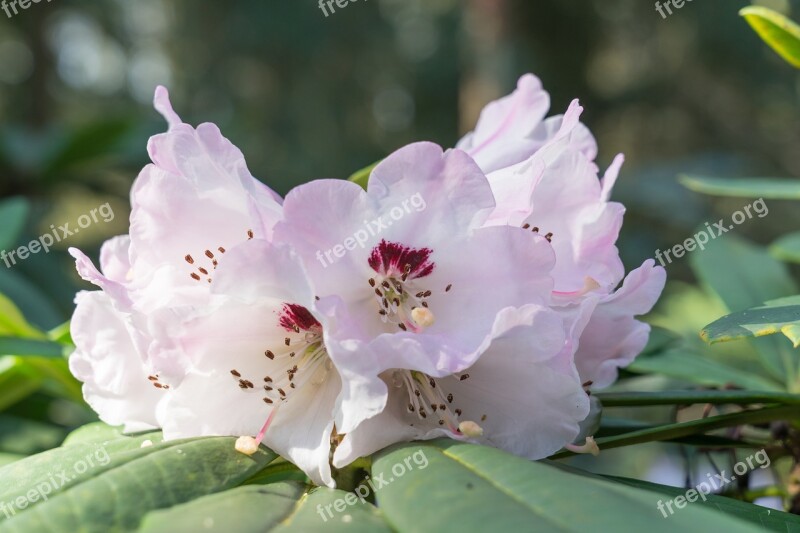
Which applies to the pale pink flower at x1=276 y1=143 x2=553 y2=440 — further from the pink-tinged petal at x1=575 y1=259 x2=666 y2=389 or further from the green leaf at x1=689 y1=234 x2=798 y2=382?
the green leaf at x1=689 y1=234 x2=798 y2=382

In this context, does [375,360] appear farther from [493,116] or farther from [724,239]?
[724,239]

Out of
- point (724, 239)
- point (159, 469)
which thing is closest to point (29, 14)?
point (724, 239)

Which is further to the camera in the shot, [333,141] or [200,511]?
[333,141]

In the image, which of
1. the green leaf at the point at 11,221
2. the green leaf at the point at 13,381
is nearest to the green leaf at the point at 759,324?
the green leaf at the point at 13,381

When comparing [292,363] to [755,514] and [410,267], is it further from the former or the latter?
[755,514]

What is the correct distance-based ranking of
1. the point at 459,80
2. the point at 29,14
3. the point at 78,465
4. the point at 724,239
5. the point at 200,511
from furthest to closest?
the point at 459,80, the point at 29,14, the point at 724,239, the point at 78,465, the point at 200,511

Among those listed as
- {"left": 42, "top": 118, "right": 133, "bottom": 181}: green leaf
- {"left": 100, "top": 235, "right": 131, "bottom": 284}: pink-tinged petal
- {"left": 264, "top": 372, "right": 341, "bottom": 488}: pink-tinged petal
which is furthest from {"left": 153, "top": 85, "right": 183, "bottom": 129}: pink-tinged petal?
{"left": 42, "top": 118, "right": 133, "bottom": 181}: green leaf
